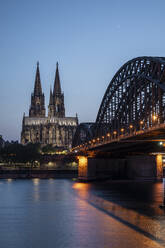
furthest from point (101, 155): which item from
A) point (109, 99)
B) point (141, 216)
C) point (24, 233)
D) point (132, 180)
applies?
point (24, 233)

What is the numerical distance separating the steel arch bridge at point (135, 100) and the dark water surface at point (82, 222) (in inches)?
510

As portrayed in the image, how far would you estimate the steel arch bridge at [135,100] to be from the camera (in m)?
64.8

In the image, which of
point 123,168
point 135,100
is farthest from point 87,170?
point 135,100

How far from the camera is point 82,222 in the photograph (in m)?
42.8

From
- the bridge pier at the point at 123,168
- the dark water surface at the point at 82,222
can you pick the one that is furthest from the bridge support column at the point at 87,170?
the dark water surface at the point at 82,222

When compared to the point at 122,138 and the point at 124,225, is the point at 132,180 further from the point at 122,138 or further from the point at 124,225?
the point at 124,225

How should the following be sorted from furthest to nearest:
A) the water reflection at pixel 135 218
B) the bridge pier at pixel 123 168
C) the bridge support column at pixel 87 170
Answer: the bridge support column at pixel 87 170 → the bridge pier at pixel 123 168 → the water reflection at pixel 135 218

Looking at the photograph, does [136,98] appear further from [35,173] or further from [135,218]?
[35,173]

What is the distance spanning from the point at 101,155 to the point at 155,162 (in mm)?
13953

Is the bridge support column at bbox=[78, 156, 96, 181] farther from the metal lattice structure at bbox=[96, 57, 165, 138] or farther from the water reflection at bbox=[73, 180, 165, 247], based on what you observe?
the water reflection at bbox=[73, 180, 165, 247]

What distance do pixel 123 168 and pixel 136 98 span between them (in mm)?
36835

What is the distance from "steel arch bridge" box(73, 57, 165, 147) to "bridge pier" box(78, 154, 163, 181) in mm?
7755

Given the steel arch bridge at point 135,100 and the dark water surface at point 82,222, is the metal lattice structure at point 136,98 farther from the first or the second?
the dark water surface at point 82,222

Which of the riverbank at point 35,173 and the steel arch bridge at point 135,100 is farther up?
the steel arch bridge at point 135,100
